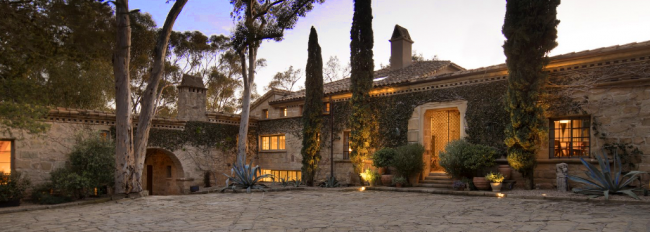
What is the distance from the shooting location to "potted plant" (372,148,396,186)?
14.2 m

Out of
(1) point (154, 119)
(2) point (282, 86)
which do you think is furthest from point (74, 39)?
(2) point (282, 86)

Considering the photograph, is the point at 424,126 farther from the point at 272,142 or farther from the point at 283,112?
the point at 283,112

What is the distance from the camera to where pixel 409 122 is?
15.0 meters

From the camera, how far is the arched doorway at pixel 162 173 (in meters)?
17.2

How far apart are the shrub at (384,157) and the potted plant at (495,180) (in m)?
3.24

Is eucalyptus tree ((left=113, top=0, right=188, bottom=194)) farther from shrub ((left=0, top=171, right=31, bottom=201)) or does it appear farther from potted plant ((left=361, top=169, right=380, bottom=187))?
potted plant ((left=361, top=169, right=380, bottom=187))

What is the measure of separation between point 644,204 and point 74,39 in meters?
11.0

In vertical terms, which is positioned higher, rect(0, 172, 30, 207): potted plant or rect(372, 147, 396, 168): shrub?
rect(372, 147, 396, 168): shrub

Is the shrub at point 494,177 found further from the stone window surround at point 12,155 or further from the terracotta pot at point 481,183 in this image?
the stone window surround at point 12,155

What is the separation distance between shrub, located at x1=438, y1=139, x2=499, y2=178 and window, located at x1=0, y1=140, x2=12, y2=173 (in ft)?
39.6

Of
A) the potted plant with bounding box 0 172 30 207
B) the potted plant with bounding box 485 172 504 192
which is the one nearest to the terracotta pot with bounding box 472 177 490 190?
the potted plant with bounding box 485 172 504 192

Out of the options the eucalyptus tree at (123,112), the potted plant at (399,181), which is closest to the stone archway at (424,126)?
the potted plant at (399,181)

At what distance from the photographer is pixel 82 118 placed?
1355 cm

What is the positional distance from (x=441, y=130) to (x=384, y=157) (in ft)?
9.92
